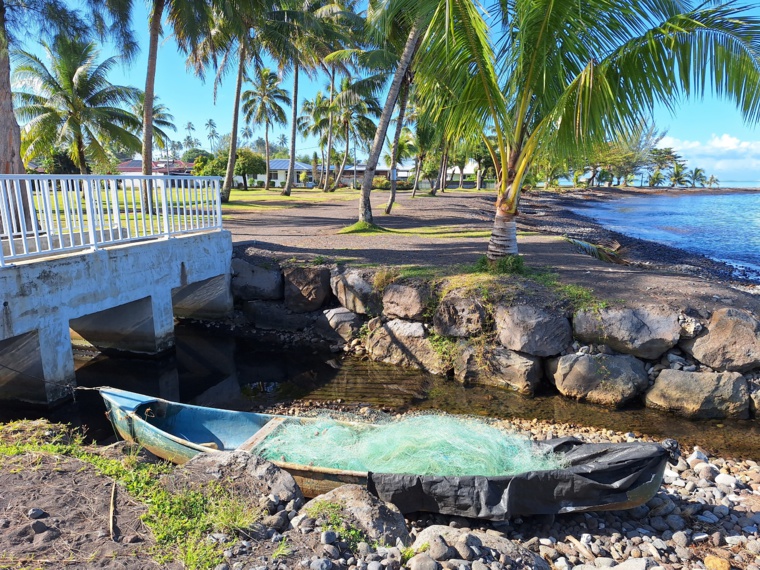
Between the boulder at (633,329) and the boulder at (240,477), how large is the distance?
5.85 m

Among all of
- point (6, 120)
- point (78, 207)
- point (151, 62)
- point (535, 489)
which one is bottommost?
point (535, 489)

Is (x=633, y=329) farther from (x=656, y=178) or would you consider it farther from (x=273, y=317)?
(x=656, y=178)

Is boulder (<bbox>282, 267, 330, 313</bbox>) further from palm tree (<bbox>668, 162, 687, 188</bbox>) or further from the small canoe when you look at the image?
palm tree (<bbox>668, 162, 687, 188</bbox>)

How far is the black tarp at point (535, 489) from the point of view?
14.1ft

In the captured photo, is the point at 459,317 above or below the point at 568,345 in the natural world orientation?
above

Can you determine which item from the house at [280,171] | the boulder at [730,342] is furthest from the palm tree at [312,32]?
the house at [280,171]

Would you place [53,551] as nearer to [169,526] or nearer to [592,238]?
[169,526]

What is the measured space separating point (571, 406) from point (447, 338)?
2470 mm

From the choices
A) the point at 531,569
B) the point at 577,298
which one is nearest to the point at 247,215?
the point at 577,298

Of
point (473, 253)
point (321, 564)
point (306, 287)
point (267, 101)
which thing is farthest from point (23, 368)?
point (267, 101)

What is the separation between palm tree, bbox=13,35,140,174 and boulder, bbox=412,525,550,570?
24909 millimetres

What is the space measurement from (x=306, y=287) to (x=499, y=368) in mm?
4772

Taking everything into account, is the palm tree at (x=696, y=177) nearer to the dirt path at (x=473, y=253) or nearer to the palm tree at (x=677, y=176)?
the palm tree at (x=677, y=176)

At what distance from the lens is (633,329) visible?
304 inches
